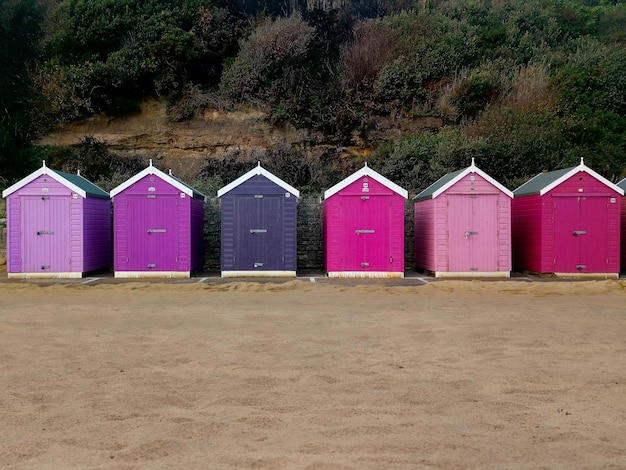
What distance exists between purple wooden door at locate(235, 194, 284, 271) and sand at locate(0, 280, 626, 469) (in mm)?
4388

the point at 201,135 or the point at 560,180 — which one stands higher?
the point at 201,135

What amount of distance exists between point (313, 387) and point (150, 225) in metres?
9.32

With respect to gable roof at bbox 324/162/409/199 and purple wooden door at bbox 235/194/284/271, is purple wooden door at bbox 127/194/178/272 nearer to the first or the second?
purple wooden door at bbox 235/194/284/271

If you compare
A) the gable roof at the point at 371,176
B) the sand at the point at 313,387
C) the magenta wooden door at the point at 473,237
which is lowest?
the sand at the point at 313,387

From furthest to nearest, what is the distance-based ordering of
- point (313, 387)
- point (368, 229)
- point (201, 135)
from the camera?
point (201, 135) → point (368, 229) → point (313, 387)

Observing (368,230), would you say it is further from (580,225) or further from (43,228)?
(43,228)

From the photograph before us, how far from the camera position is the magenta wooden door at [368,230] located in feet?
43.3

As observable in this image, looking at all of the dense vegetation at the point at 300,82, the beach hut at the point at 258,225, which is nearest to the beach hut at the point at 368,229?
the beach hut at the point at 258,225

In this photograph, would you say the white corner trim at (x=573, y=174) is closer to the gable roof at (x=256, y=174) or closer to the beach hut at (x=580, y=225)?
the beach hut at (x=580, y=225)

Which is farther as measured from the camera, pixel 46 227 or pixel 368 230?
pixel 368 230

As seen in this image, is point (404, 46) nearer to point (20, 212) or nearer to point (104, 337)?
point (20, 212)

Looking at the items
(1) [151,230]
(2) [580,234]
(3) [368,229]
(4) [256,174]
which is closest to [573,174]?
(2) [580,234]

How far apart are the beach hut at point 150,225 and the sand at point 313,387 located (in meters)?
4.33

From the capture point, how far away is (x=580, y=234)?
13234 mm
